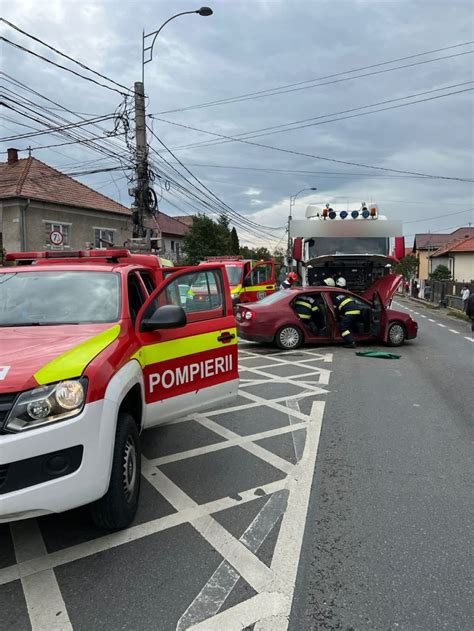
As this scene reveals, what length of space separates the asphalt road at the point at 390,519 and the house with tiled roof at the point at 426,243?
78246mm

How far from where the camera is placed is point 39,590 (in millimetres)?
2686

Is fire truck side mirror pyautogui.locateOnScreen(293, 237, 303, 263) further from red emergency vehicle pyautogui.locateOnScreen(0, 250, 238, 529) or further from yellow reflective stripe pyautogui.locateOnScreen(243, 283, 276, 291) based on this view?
red emergency vehicle pyautogui.locateOnScreen(0, 250, 238, 529)

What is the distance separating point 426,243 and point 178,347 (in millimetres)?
96970

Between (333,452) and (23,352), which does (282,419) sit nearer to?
(333,452)

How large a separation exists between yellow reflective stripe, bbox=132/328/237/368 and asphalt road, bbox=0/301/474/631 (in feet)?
3.38

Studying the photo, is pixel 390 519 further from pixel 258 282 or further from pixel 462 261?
pixel 462 261

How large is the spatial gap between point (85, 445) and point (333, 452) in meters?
2.76

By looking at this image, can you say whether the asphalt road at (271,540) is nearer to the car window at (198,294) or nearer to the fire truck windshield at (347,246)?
the car window at (198,294)

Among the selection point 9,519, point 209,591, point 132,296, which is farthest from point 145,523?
point 132,296

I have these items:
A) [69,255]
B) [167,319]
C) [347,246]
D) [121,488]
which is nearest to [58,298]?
[167,319]

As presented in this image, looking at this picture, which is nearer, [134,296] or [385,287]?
[134,296]

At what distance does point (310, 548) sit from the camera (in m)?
3.12

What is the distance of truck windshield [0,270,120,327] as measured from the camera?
12.5 ft

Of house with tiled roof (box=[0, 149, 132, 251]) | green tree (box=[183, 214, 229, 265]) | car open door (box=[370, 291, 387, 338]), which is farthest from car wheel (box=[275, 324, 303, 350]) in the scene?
green tree (box=[183, 214, 229, 265])
